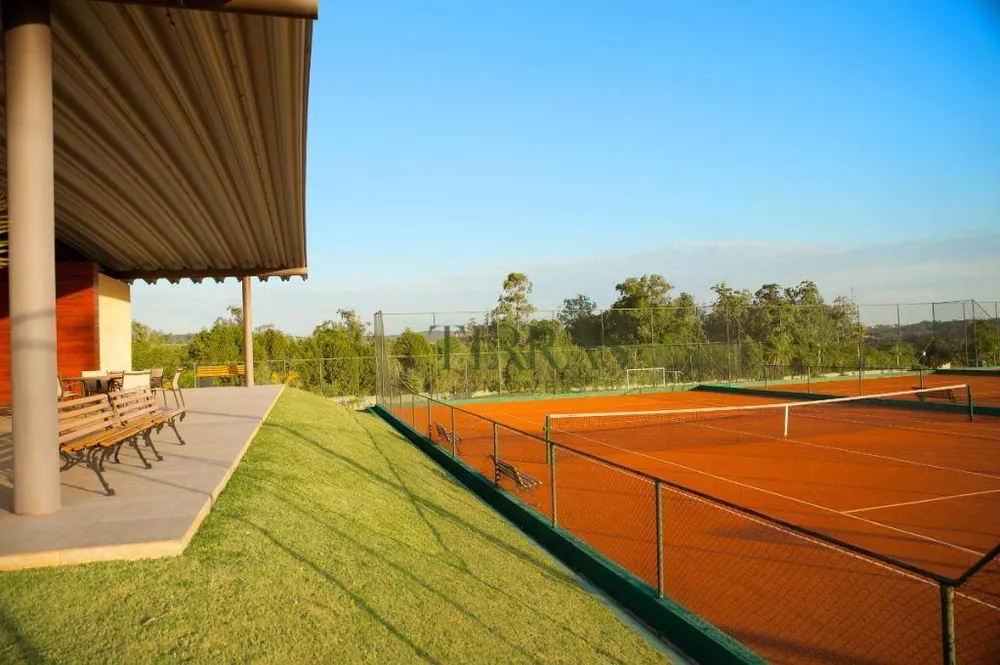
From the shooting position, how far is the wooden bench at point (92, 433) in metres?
5.48

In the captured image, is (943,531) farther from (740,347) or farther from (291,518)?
(740,347)

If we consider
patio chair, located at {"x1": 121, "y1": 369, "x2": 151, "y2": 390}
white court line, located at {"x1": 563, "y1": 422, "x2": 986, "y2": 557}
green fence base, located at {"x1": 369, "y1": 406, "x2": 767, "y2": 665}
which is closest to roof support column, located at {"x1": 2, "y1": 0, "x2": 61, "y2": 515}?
green fence base, located at {"x1": 369, "y1": 406, "x2": 767, "y2": 665}

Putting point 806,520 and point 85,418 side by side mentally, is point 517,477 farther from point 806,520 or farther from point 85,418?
Result: point 85,418

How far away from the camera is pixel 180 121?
7.80m

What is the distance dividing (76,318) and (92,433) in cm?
1008

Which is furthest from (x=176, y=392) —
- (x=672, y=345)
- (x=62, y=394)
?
(x=672, y=345)

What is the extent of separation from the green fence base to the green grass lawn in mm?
241

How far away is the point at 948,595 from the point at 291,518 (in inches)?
173

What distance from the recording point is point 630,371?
32562 mm

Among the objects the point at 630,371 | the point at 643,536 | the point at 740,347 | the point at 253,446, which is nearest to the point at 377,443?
the point at 253,446

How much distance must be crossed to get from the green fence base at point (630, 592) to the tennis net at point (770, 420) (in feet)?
27.4

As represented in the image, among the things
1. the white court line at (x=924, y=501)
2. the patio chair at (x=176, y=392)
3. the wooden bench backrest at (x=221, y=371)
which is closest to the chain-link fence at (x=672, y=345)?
the wooden bench backrest at (x=221, y=371)

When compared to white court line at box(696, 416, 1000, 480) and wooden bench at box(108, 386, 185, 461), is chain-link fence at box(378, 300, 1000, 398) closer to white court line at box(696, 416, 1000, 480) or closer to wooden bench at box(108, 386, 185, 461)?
white court line at box(696, 416, 1000, 480)

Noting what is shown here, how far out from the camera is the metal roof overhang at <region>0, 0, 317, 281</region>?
5.71 meters
